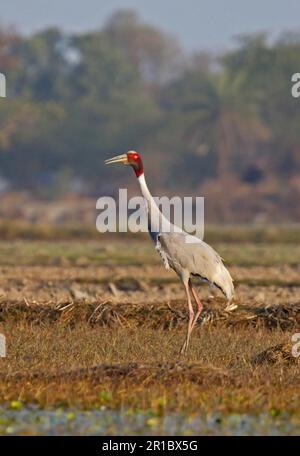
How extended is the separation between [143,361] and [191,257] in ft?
5.08

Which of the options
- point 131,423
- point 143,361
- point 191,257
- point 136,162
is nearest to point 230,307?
point 191,257

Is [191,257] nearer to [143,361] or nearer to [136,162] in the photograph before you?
[136,162]

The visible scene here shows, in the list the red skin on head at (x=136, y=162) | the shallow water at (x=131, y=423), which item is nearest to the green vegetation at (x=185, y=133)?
the red skin on head at (x=136, y=162)

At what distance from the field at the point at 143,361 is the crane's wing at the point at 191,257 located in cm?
56

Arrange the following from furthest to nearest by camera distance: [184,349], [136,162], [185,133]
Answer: [185,133] → [136,162] → [184,349]

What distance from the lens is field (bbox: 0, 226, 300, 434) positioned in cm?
757

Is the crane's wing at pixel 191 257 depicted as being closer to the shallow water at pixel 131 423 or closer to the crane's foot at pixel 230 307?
the crane's foot at pixel 230 307

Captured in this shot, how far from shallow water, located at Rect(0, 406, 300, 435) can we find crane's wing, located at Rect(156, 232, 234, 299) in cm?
270

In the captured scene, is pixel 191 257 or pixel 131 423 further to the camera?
pixel 191 257

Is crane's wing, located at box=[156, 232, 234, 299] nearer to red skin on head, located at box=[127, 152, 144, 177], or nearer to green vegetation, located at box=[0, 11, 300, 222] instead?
red skin on head, located at box=[127, 152, 144, 177]

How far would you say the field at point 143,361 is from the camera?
757cm

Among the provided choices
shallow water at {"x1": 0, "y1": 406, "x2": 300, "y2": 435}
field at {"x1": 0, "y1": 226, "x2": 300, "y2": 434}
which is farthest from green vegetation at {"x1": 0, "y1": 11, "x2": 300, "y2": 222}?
shallow water at {"x1": 0, "y1": 406, "x2": 300, "y2": 435}

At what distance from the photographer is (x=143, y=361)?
8961 millimetres
